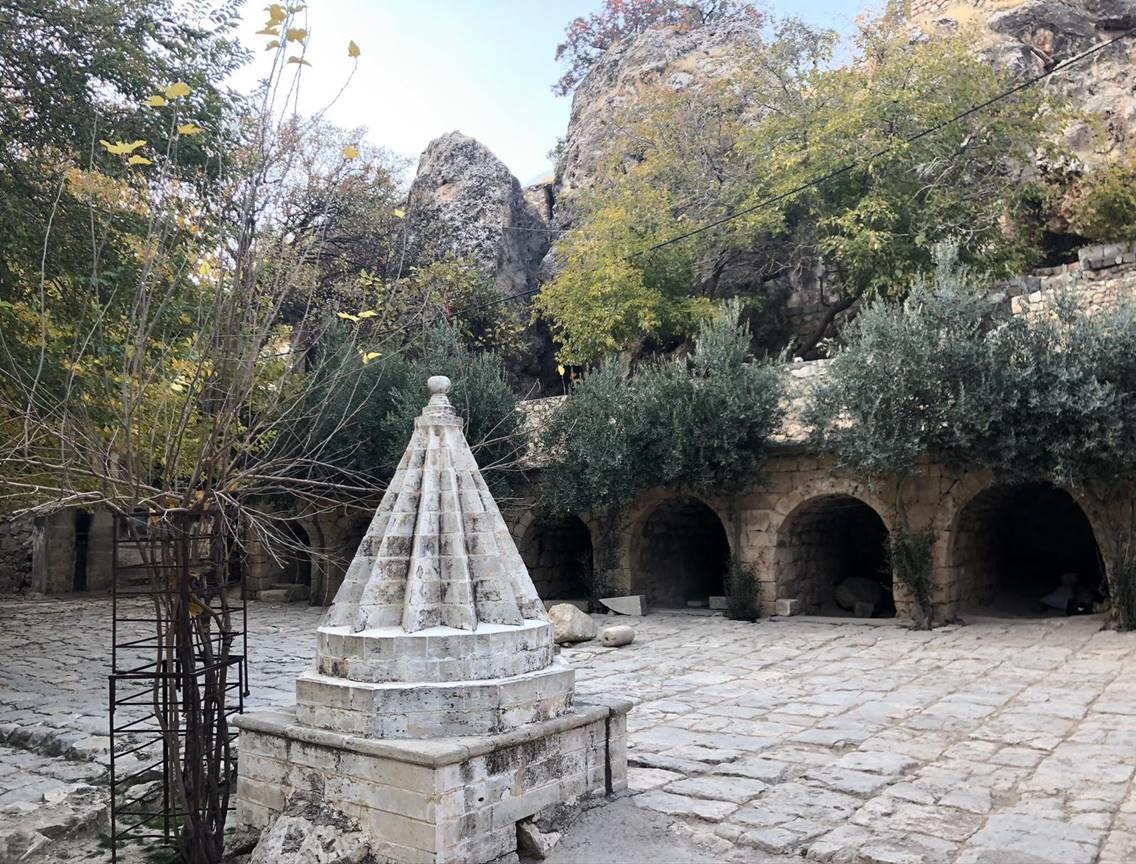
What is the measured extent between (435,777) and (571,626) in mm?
7586

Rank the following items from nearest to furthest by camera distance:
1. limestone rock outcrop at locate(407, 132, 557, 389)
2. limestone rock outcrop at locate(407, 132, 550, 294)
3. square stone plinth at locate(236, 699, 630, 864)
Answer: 1. square stone plinth at locate(236, 699, 630, 864)
2. limestone rock outcrop at locate(407, 132, 557, 389)
3. limestone rock outcrop at locate(407, 132, 550, 294)

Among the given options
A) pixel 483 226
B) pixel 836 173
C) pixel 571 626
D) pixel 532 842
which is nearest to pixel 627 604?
pixel 571 626

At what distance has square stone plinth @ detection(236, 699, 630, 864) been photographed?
3.90 metres

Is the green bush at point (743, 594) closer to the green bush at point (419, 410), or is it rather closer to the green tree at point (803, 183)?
the green bush at point (419, 410)

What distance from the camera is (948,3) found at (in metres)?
22.9

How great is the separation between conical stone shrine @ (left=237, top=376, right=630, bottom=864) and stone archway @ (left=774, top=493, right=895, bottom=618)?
9243 mm

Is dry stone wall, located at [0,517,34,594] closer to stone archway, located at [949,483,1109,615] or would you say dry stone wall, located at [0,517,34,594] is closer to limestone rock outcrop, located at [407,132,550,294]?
limestone rock outcrop, located at [407,132,550,294]

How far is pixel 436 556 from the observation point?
4.58 meters

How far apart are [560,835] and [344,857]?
41.3 inches

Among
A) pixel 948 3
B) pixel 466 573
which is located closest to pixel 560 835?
pixel 466 573

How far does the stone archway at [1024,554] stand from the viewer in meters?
12.8

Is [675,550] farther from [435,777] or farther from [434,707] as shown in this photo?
[435,777]

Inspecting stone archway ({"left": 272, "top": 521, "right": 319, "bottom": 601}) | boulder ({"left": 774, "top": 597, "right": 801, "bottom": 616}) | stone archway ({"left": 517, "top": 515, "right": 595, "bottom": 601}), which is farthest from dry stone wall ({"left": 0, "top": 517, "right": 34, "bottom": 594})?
boulder ({"left": 774, "top": 597, "right": 801, "bottom": 616})

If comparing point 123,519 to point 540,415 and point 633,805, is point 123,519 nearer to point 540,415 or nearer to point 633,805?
point 633,805
